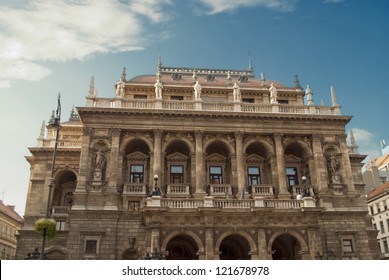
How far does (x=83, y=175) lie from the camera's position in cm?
3158

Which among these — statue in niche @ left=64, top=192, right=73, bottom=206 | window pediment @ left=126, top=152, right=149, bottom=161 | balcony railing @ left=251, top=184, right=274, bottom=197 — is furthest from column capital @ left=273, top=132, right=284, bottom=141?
statue in niche @ left=64, top=192, right=73, bottom=206

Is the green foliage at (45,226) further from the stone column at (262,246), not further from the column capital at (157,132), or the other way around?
→ the column capital at (157,132)

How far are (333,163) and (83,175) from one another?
72.4ft

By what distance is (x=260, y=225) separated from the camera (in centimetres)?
2802

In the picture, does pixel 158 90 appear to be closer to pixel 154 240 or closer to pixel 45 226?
pixel 154 240

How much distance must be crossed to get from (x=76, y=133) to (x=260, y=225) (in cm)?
2588

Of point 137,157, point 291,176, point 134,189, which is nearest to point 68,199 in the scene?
point 137,157

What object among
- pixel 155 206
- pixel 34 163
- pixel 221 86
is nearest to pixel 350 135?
pixel 221 86

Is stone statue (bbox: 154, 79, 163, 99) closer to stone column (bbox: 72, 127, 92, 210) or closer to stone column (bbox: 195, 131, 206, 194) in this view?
stone column (bbox: 195, 131, 206, 194)

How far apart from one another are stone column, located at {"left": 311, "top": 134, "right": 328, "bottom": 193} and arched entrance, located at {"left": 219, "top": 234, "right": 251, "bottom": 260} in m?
8.49

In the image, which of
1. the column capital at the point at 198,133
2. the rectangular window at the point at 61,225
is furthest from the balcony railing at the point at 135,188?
the rectangular window at the point at 61,225

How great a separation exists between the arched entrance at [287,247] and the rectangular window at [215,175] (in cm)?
721

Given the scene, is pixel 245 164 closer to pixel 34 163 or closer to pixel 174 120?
pixel 174 120

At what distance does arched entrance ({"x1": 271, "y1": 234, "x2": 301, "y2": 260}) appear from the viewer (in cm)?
2930
